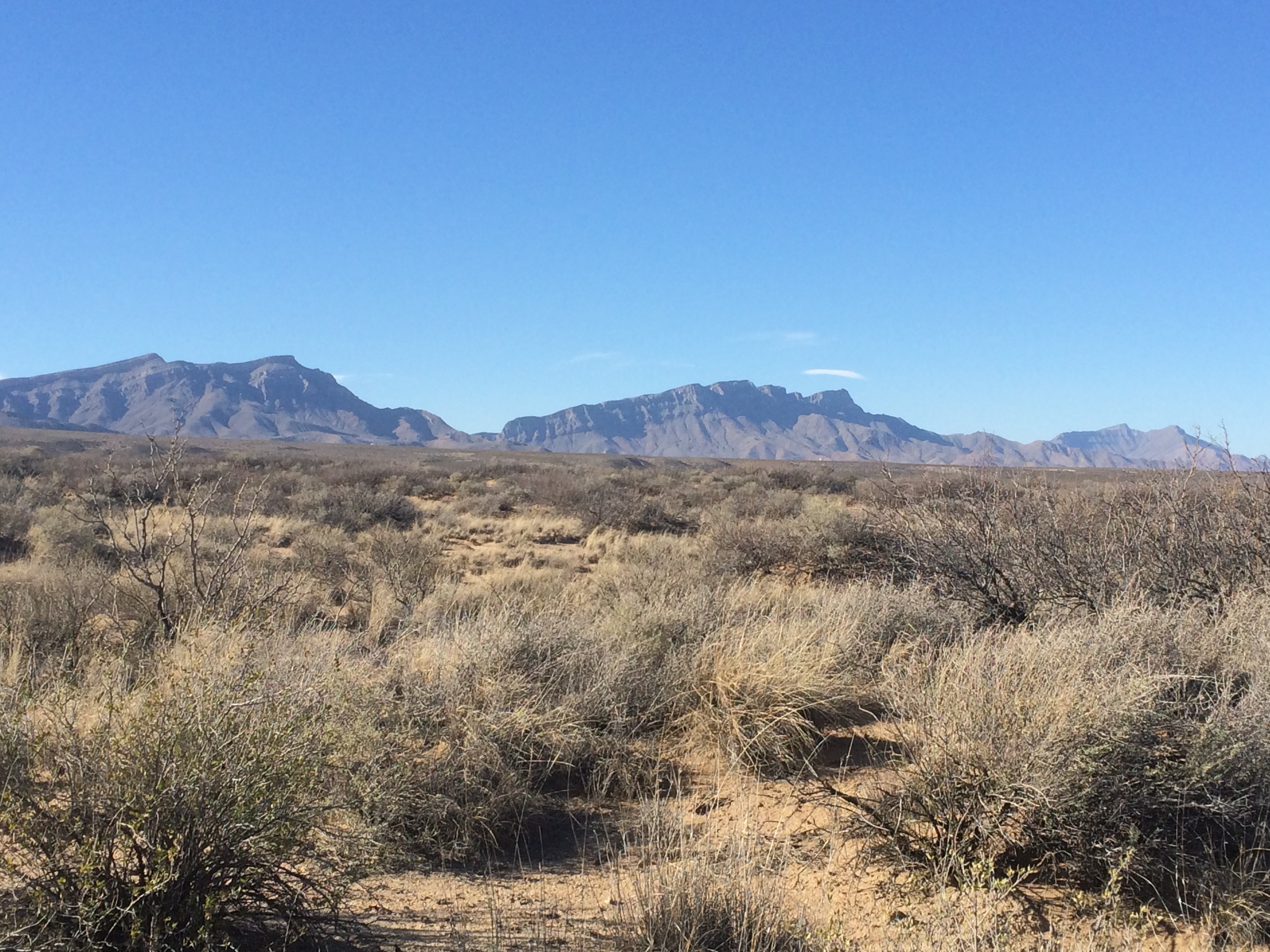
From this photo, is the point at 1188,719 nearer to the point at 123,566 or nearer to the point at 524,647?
the point at 524,647

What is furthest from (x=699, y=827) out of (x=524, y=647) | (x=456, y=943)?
(x=524, y=647)

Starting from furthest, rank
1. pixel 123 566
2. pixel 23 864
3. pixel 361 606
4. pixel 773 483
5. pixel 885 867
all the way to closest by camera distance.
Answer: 1. pixel 773 483
2. pixel 361 606
3. pixel 123 566
4. pixel 885 867
5. pixel 23 864

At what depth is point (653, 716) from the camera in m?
5.33

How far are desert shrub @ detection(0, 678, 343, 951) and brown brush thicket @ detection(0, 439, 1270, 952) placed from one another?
1cm

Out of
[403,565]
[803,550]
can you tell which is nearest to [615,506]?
[803,550]

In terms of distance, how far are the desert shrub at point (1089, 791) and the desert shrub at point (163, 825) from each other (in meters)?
2.61

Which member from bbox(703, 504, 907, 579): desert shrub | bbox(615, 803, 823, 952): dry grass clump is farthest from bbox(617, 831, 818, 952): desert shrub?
bbox(703, 504, 907, 579): desert shrub

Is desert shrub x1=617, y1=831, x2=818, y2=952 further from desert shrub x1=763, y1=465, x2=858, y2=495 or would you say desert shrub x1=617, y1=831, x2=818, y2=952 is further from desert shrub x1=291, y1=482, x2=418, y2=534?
desert shrub x1=763, y1=465, x2=858, y2=495

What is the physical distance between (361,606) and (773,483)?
71.5 feet

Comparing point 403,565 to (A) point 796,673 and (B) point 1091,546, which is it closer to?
(A) point 796,673

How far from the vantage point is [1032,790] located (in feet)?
11.2

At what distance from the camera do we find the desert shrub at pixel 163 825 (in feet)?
8.25

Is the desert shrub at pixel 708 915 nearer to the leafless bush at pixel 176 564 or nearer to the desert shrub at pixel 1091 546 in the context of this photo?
the leafless bush at pixel 176 564

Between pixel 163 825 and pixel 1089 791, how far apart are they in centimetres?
353
